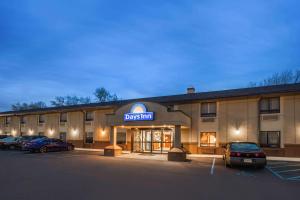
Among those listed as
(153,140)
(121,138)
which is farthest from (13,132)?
(153,140)

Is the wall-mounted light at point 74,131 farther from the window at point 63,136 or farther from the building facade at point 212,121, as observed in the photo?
the building facade at point 212,121

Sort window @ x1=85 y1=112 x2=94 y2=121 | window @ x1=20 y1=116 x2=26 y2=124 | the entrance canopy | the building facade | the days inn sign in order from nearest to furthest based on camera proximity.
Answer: the building facade < the entrance canopy < the days inn sign < window @ x1=85 y1=112 x2=94 y2=121 < window @ x1=20 y1=116 x2=26 y2=124

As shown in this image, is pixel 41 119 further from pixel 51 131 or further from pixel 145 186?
pixel 145 186

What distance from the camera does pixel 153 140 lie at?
92.8 ft

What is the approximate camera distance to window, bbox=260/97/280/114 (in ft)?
78.1

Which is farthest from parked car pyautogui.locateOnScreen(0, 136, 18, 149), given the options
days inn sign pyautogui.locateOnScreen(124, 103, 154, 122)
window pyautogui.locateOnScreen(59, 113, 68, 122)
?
days inn sign pyautogui.locateOnScreen(124, 103, 154, 122)

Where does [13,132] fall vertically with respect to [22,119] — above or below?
below

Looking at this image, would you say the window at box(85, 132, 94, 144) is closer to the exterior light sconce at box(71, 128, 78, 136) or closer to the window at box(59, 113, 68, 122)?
→ the exterior light sconce at box(71, 128, 78, 136)

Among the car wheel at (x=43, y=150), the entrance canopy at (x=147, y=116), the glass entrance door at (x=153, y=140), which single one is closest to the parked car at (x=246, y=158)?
the entrance canopy at (x=147, y=116)

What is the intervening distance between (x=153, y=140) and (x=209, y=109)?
5825mm

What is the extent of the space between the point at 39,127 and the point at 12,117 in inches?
303

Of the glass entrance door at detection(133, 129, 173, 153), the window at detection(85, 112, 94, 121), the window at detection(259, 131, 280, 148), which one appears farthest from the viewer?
the window at detection(85, 112, 94, 121)

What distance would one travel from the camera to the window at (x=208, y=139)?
2619 cm

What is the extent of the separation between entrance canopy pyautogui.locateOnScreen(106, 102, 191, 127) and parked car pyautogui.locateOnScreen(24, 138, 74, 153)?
7244 mm
